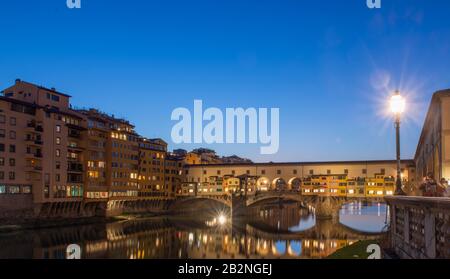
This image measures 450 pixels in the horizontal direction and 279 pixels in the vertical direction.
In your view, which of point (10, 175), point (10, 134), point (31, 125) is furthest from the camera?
point (31, 125)

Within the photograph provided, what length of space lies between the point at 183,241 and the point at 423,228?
46.2 m

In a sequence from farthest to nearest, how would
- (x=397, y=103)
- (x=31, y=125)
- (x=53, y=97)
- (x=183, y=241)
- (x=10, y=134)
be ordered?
1. (x=53, y=97)
2. (x=31, y=125)
3. (x=10, y=134)
4. (x=183, y=241)
5. (x=397, y=103)

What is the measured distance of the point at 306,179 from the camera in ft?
318

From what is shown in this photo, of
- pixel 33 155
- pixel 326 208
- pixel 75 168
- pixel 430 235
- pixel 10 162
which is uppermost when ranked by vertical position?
pixel 33 155

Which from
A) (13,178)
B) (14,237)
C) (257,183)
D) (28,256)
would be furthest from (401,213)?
(257,183)

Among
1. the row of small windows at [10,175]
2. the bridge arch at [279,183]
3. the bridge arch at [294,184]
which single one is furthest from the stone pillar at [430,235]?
the bridge arch at [279,183]

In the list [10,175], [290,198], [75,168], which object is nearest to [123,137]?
[75,168]

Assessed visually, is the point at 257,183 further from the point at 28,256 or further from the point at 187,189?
the point at 28,256

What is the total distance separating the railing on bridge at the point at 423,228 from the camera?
404 inches

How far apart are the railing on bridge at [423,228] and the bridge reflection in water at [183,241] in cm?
3016

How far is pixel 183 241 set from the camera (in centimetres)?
5584

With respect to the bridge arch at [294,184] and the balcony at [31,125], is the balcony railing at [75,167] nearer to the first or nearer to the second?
the balcony at [31,125]

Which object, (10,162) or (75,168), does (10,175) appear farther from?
(75,168)
